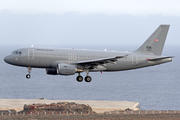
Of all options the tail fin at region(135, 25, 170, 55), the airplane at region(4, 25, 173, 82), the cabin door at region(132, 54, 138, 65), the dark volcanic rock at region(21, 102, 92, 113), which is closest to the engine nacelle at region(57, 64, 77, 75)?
the airplane at region(4, 25, 173, 82)

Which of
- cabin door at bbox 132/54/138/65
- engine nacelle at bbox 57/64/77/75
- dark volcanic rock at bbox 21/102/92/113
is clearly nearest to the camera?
engine nacelle at bbox 57/64/77/75

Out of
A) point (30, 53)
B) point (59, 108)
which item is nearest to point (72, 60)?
point (30, 53)

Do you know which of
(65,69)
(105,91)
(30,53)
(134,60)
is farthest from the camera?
(105,91)

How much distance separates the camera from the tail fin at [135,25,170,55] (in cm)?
6656

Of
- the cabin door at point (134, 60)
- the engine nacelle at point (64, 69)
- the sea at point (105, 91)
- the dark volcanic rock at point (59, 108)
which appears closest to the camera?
the engine nacelle at point (64, 69)

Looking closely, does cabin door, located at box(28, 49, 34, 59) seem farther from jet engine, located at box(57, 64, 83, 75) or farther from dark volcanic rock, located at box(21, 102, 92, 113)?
dark volcanic rock, located at box(21, 102, 92, 113)

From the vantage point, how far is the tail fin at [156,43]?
66562mm

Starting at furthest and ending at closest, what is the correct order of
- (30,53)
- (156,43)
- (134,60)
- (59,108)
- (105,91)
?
(105,91)
(59,108)
(156,43)
(134,60)
(30,53)

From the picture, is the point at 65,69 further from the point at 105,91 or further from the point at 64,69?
the point at 105,91

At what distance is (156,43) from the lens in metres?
67.2

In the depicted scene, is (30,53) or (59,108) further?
(59,108)

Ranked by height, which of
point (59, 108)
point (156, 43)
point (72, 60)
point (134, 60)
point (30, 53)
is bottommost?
point (59, 108)

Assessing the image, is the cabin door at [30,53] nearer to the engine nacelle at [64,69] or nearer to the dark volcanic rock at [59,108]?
the engine nacelle at [64,69]


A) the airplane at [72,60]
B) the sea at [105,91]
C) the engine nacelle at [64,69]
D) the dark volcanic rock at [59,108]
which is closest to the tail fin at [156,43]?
the airplane at [72,60]
